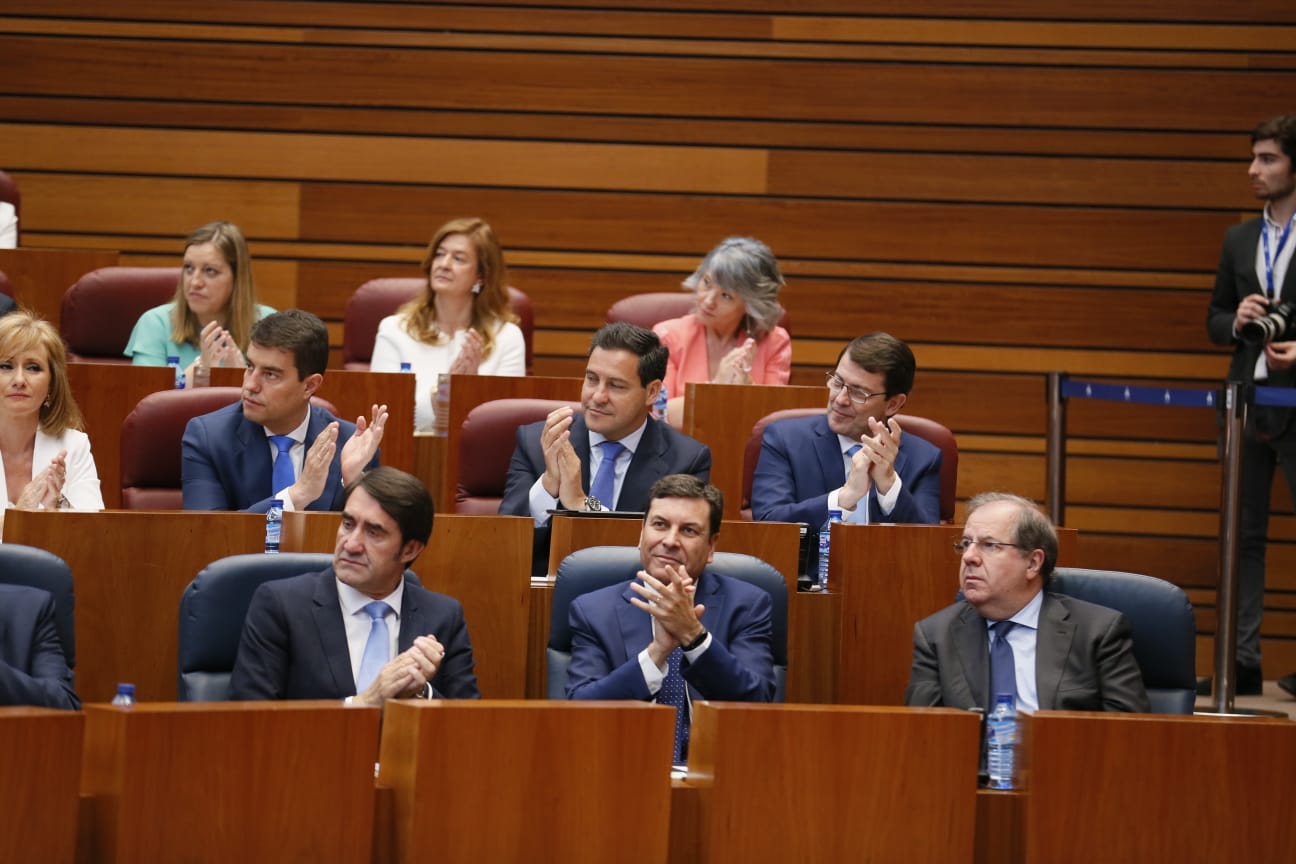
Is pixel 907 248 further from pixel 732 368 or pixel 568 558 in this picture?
pixel 568 558

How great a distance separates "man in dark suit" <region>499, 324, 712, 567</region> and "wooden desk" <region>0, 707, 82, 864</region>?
1591 mm

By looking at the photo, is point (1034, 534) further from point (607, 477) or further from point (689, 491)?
point (607, 477)

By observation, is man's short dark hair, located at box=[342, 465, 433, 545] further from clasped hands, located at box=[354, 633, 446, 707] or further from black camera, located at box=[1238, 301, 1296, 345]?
black camera, located at box=[1238, 301, 1296, 345]

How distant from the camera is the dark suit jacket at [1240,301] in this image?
4723 millimetres

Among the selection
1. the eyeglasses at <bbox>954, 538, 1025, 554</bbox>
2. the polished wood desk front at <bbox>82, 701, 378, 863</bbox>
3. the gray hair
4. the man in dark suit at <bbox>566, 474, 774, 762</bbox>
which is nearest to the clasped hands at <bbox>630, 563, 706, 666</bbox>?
the man in dark suit at <bbox>566, 474, 774, 762</bbox>

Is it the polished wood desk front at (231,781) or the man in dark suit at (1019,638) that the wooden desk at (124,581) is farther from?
the man in dark suit at (1019,638)

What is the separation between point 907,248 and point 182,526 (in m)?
3.14

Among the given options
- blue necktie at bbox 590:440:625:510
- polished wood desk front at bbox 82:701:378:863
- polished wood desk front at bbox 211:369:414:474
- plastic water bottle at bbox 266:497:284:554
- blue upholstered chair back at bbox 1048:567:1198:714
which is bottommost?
polished wood desk front at bbox 82:701:378:863

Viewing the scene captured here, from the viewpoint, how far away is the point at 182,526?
3.15 meters

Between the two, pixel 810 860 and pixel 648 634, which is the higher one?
pixel 648 634

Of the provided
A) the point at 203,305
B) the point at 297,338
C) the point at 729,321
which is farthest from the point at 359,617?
the point at 729,321

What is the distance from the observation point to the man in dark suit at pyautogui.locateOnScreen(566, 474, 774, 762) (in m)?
2.89

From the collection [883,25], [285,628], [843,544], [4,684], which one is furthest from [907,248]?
[4,684]

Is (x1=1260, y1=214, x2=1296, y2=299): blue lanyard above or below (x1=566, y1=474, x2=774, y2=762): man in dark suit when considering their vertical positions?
above
